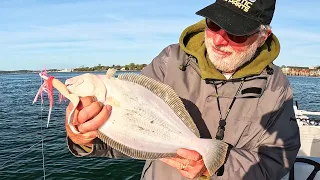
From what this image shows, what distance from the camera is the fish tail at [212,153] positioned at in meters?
3.16

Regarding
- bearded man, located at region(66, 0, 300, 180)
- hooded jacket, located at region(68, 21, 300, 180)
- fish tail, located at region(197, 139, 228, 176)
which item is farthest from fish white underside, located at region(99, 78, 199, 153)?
hooded jacket, located at region(68, 21, 300, 180)

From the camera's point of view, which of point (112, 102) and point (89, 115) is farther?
point (112, 102)

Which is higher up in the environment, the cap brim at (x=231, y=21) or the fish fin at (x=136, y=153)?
the cap brim at (x=231, y=21)

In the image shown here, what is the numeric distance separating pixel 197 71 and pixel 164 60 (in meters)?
0.40

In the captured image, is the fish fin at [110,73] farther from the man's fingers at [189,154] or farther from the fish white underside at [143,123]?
the man's fingers at [189,154]

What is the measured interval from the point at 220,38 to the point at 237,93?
0.63 metres

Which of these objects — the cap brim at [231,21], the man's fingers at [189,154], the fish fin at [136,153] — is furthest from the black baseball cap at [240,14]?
the fish fin at [136,153]

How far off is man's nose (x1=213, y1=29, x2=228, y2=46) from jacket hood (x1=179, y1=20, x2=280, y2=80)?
0.26 metres

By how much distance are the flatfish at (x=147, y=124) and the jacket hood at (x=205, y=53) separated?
60 cm

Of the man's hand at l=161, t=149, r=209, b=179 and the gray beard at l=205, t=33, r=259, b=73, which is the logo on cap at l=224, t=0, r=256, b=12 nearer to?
the gray beard at l=205, t=33, r=259, b=73

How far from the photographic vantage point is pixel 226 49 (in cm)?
357

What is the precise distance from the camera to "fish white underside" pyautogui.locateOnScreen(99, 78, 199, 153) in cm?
302

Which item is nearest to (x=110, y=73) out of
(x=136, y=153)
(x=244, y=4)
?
(x=136, y=153)

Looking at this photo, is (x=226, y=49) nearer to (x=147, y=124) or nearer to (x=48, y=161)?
(x=147, y=124)
